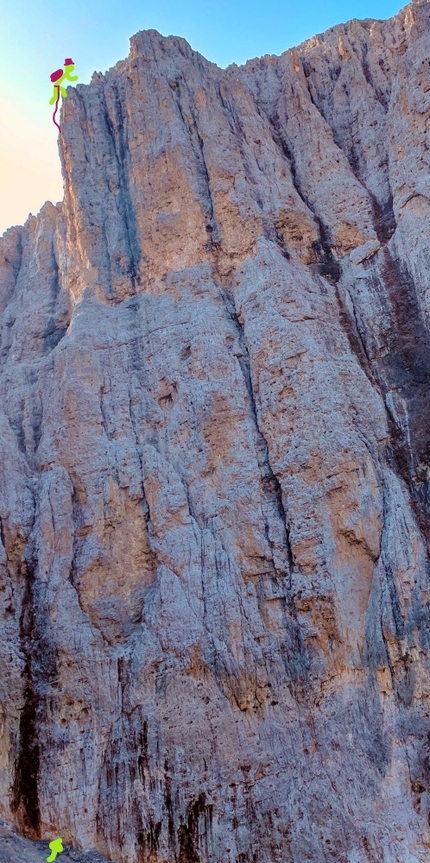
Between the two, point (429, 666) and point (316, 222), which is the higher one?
point (316, 222)

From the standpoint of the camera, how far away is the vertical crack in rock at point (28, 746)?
13703 mm

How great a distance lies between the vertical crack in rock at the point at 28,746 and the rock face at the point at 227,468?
0.05m

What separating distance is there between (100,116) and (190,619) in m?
17.1

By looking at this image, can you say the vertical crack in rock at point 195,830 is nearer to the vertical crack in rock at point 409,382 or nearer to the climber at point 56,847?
the climber at point 56,847

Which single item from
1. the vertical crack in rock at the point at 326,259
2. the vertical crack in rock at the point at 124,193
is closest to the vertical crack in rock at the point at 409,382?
the vertical crack in rock at the point at 326,259

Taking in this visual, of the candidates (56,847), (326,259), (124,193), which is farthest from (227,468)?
(124,193)

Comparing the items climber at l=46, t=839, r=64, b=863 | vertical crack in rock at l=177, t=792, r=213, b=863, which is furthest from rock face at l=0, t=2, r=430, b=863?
climber at l=46, t=839, r=64, b=863

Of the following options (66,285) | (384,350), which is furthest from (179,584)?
(66,285)

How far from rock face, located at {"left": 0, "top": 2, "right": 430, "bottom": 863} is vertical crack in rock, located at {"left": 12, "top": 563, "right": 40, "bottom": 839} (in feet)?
0.17

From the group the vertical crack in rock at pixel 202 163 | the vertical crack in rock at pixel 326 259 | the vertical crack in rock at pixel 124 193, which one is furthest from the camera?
the vertical crack in rock at pixel 124 193

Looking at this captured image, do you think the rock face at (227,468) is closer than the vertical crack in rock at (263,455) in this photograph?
Yes

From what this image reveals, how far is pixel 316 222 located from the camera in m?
20.6

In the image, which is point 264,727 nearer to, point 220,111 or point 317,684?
point 317,684

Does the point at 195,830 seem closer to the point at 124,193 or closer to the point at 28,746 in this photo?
the point at 28,746
